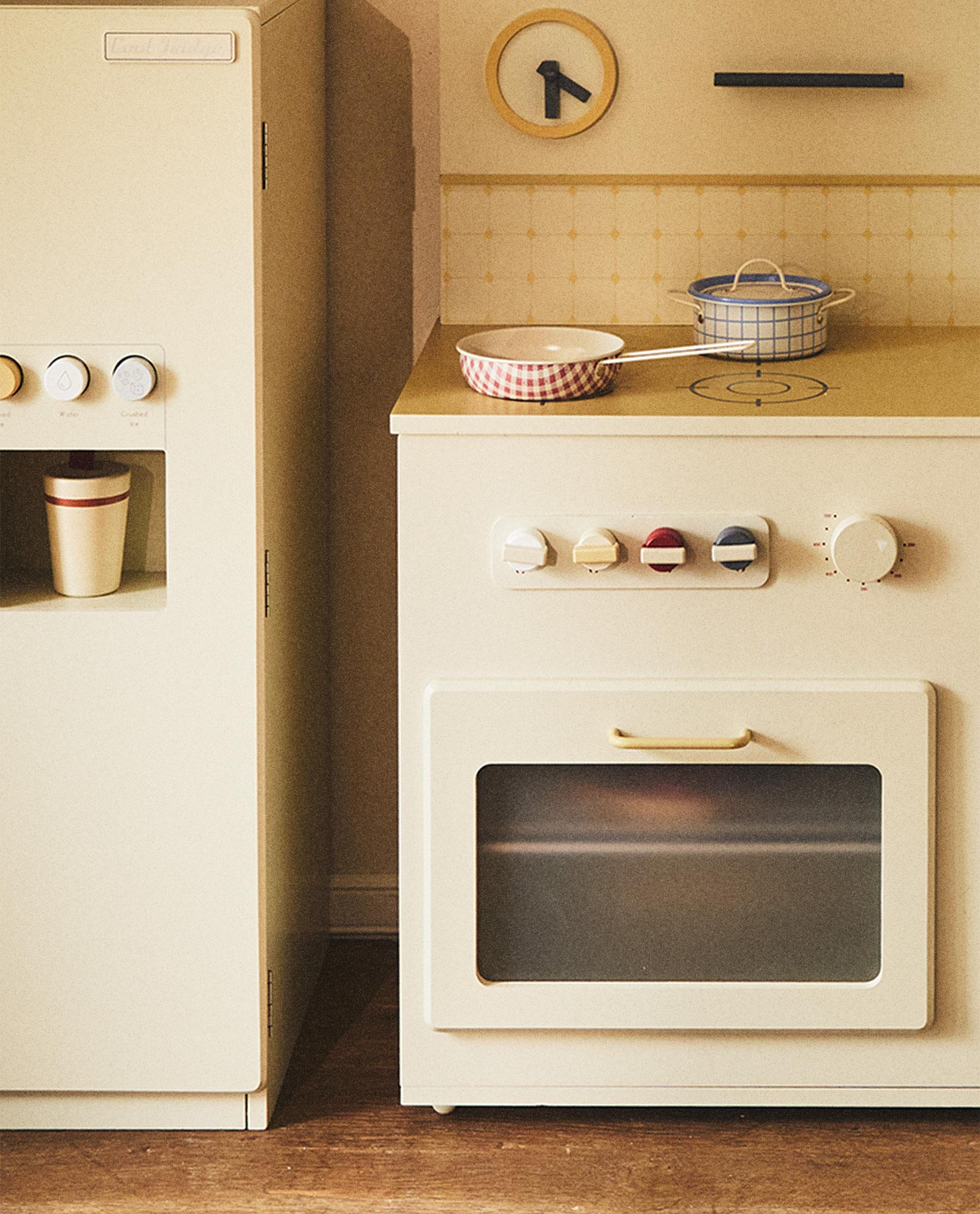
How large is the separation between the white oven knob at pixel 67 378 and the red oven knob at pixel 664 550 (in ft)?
2.02

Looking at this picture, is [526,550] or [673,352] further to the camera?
[673,352]

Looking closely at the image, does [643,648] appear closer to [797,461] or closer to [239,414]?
[797,461]

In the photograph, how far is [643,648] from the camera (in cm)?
168

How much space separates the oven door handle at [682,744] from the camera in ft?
5.44

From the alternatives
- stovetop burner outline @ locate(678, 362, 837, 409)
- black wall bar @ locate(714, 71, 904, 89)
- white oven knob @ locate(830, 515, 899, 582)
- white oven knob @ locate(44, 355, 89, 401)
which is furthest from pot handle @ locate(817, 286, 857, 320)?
white oven knob @ locate(44, 355, 89, 401)

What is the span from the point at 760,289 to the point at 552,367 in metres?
0.46

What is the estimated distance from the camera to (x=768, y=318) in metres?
1.88

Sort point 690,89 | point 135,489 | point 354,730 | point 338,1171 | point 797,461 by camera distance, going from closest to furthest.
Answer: point 797,461 → point 338,1171 → point 135,489 → point 690,89 → point 354,730

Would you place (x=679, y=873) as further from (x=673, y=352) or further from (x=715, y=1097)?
(x=673, y=352)

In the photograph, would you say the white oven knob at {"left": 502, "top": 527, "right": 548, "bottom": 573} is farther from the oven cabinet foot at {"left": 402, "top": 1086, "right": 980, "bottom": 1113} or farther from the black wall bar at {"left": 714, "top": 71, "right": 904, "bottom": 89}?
the black wall bar at {"left": 714, "top": 71, "right": 904, "bottom": 89}

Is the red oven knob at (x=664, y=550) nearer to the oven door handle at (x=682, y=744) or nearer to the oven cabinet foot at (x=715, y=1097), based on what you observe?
the oven door handle at (x=682, y=744)

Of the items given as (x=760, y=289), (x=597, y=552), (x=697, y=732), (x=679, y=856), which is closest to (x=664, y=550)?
(x=597, y=552)

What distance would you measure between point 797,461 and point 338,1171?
0.95 m

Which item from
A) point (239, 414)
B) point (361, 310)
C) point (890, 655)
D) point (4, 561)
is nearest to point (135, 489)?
point (4, 561)
